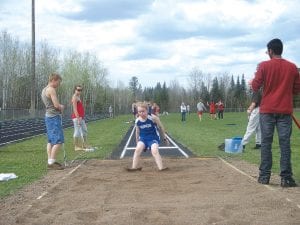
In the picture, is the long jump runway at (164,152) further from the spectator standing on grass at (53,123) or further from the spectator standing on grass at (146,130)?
the spectator standing on grass at (146,130)

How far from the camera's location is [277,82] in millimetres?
8688

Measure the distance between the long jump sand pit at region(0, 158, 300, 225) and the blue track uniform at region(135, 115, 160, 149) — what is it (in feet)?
2.73

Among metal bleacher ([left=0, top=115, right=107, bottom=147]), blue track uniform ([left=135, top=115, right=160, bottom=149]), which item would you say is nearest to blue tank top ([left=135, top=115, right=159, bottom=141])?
blue track uniform ([left=135, top=115, right=160, bottom=149])

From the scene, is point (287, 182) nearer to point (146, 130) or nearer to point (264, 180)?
point (264, 180)

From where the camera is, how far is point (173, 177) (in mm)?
9688

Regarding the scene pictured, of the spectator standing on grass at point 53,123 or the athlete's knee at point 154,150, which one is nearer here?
the athlete's knee at point 154,150

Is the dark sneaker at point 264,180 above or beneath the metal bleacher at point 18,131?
above

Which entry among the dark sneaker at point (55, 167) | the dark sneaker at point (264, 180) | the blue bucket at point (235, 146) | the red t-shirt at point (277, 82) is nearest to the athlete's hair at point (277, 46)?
the red t-shirt at point (277, 82)

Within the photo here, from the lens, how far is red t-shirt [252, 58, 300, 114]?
8664 mm

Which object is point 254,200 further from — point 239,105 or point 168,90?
point 168,90

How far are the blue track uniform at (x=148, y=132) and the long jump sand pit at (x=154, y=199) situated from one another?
2.73 ft

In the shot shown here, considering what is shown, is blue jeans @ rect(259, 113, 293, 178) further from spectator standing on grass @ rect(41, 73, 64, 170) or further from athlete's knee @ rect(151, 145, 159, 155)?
spectator standing on grass @ rect(41, 73, 64, 170)

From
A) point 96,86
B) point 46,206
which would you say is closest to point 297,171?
point 46,206

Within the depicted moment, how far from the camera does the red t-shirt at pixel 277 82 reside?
8.66 m
